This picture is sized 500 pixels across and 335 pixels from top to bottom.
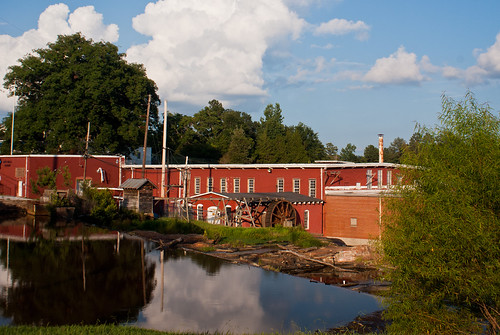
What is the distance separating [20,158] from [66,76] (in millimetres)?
10759

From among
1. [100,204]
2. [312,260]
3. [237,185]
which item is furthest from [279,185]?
[312,260]

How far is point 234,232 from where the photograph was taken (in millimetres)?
31734

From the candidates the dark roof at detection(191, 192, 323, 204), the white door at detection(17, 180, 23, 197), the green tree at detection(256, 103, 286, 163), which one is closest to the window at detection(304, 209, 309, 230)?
the dark roof at detection(191, 192, 323, 204)

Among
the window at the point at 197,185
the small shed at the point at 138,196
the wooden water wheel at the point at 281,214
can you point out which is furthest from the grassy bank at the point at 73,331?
the window at the point at 197,185

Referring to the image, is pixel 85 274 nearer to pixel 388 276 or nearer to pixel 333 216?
pixel 388 276

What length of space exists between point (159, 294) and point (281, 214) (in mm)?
19410

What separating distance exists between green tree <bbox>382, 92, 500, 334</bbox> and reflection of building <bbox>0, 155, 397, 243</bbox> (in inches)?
664

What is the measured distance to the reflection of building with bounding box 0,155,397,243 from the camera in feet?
119

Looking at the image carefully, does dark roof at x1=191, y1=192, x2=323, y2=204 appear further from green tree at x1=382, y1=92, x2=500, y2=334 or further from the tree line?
green tree at x1=382, y1=92, x2=500, y2=334

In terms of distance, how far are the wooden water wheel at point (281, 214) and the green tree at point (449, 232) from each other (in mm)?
22703

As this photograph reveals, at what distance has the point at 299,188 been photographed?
41062 mm

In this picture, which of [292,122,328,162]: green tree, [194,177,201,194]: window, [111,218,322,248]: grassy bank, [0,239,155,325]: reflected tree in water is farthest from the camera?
[292,122,328,162]: green tree

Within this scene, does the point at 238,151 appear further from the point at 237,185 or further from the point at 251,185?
the point at 251,185

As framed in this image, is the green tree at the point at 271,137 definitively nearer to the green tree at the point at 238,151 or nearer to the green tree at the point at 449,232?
the green tree at the point at 238,151
